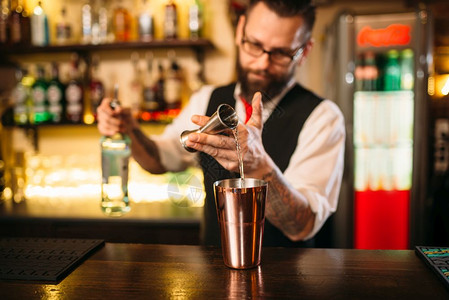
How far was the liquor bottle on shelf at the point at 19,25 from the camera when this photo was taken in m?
2.66

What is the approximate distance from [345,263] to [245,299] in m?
0.28

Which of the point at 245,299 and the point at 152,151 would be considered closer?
the point at 245,299

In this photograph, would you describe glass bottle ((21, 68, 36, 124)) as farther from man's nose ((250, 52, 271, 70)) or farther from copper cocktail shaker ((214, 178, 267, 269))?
copper cocktail shaker ((214, 178, 267, 269))

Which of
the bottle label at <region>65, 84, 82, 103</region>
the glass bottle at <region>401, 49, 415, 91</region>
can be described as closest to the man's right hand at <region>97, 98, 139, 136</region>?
the bottle label at <region>65, 84, 82, 103</region>

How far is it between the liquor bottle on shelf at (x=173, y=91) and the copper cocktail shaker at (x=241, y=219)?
1.74 meters

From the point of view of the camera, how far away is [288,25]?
1.35 meters

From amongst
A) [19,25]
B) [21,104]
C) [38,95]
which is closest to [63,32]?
[19,25]

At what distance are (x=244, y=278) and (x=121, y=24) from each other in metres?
2.19

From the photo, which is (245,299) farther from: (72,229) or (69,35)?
(69,35)

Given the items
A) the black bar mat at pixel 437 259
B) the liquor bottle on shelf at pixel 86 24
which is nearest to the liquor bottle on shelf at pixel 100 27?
the liquor bottle on shelf at pixel 86 24

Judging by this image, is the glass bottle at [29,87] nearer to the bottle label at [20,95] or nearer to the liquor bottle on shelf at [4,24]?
the bottle label at [20,95]

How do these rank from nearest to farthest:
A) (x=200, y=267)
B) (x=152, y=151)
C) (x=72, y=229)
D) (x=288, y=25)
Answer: (x=200, y=267), (x=288, y=25), (x=152, y=151), (x=72, y=229)

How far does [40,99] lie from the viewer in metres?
2.64

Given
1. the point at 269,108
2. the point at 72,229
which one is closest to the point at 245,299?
the point at 269,108
